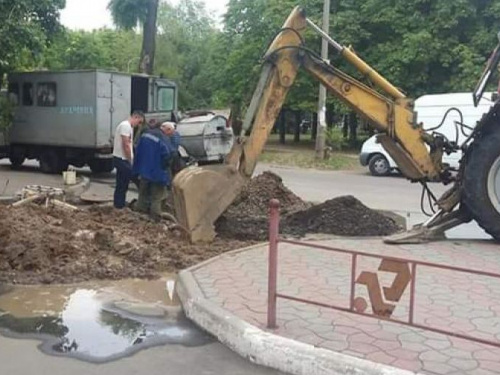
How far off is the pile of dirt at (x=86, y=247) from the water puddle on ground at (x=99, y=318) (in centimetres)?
39

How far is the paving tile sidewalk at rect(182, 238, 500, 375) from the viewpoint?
4.81m

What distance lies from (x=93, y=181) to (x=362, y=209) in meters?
9.00

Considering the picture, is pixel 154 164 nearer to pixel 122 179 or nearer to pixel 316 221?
pixel 122 179

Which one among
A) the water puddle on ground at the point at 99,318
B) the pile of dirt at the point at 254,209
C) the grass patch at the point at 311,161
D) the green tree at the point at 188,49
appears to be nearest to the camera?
the water puddle on ground at the point at 99,318

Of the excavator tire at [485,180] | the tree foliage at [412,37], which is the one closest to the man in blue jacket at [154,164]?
the excavator tire at [485,180]

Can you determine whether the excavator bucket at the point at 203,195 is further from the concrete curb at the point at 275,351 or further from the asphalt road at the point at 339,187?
the asphalt road at the point at 339,187

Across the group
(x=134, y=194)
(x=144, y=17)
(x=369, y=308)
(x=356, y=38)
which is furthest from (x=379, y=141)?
(x=356, y=38)

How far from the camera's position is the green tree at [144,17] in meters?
27.2

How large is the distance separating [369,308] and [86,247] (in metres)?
3.88

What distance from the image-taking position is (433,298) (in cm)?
636

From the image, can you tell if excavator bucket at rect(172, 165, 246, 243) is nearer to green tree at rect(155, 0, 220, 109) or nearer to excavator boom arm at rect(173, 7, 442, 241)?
excavator boom arm at rect(173, 7, 442, 241)

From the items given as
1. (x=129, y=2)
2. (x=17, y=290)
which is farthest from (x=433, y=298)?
(x=129, y=2)

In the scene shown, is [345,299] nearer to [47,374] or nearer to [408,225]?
[47,374]

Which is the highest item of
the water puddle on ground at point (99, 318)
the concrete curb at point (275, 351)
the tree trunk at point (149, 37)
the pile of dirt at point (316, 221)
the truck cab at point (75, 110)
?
the tree trunk at point (149, 37)
